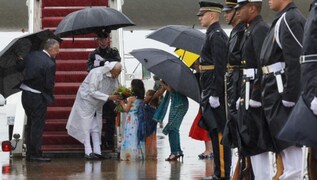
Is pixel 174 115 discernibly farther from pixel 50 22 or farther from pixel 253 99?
pixel 253 99

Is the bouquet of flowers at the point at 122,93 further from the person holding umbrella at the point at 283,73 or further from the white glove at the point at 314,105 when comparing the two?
the white glove at the point at 314,105

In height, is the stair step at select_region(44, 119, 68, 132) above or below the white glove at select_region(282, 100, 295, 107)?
below

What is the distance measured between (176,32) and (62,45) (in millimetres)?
3801

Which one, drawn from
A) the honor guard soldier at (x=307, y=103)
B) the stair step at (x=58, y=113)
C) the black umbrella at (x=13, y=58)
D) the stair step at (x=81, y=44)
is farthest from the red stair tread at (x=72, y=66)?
the honor guard soldier at (x=307, y=103)

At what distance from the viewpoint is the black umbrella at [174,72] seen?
1306 cm

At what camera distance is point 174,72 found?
1316cm

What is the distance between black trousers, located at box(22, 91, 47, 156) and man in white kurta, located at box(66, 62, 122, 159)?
0.59 metres

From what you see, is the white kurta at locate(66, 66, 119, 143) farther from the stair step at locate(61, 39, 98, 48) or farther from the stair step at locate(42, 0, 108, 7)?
the stair step at locate(42, 0, 108, 7)

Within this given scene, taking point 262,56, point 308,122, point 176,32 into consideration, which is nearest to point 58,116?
point 176,32

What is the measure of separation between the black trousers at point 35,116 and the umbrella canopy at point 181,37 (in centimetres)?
184

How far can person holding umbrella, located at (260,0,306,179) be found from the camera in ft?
24.1

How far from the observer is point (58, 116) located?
50.0 ft

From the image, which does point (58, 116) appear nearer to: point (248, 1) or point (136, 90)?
point (136, 90)

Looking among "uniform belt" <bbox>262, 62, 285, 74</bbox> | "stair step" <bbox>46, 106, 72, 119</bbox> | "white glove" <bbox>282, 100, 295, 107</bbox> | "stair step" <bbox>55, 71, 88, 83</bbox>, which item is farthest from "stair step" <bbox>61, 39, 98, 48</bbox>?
"white glove" <bbox>282, 100, 295, 107</bbox>
